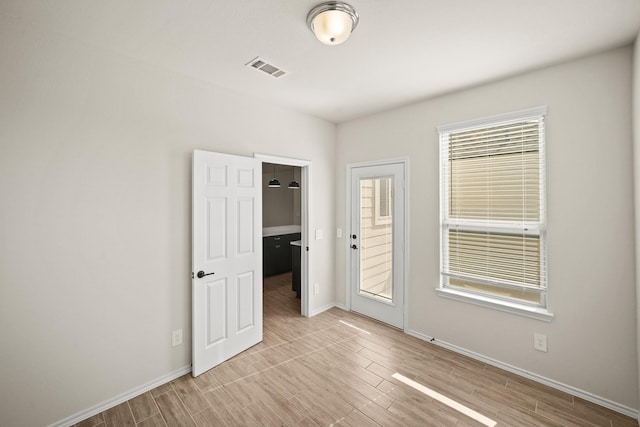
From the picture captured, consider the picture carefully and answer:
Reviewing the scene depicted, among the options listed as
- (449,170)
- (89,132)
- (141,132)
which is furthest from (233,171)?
(449,170)

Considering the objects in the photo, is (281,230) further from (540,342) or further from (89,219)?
(540,342)

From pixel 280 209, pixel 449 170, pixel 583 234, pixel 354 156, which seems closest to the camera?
pixel 583 234

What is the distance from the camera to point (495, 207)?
267cm

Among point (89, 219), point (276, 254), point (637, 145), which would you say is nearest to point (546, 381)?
point (637, 145)

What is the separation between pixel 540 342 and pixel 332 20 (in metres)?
3.03

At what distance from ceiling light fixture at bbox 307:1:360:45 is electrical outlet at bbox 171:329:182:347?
2675 mm

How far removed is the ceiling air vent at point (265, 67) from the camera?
2295 millimetres

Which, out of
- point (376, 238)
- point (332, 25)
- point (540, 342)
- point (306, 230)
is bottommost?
point (540, 342)

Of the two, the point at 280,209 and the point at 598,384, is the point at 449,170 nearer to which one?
the point at 598,384

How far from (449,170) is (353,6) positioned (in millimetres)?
1982

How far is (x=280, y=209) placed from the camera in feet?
23.0

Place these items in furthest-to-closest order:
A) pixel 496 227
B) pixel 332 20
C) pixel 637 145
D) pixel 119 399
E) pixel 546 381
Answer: pixel 496 227, pixel 546 381, pixel 119 399, pixel 637 145, pixel 332 20

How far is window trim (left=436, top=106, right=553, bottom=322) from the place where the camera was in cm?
240

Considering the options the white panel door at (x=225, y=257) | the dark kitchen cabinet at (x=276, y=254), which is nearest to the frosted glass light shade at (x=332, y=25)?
the white panel door at (x=225, y=257)
